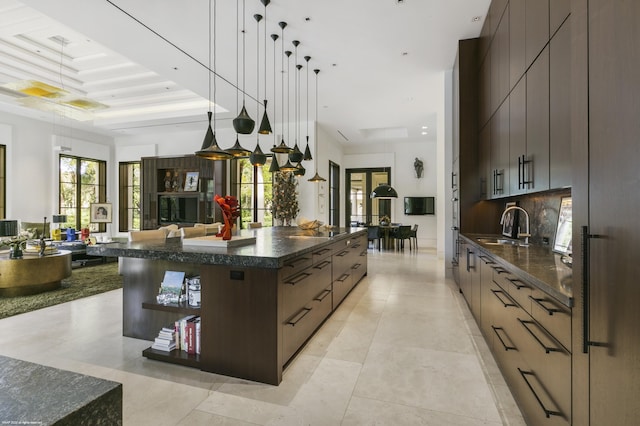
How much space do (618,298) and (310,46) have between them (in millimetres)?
4880

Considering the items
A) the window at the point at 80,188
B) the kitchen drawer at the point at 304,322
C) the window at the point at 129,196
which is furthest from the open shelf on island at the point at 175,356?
the window at the point at 129,196

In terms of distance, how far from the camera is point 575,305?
1.24m

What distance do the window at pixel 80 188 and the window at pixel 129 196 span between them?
1.56 ft

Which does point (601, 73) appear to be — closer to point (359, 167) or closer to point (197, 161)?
point (197, 161)

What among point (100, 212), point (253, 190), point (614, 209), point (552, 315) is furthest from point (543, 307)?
point (100, 212)

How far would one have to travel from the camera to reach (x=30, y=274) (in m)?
4.51

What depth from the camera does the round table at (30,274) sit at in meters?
4.39

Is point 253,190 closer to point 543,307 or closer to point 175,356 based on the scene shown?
point 175,356

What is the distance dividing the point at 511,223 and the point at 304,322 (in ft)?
8.95

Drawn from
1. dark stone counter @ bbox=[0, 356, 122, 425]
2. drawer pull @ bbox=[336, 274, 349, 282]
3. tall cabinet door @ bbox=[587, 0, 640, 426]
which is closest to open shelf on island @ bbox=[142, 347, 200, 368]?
drawer pull @ bbox=[336, 274, 349, 282]

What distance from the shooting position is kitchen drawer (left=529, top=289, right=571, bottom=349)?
1.33m

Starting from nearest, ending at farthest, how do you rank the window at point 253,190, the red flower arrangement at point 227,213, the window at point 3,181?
the red flower arrangement at point 227,213, the window at point 3,181, the window at point 253,190

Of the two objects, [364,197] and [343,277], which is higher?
[364,197]

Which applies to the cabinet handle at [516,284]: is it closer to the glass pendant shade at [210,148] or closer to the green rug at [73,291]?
the glass pendant shade at [210,148]
